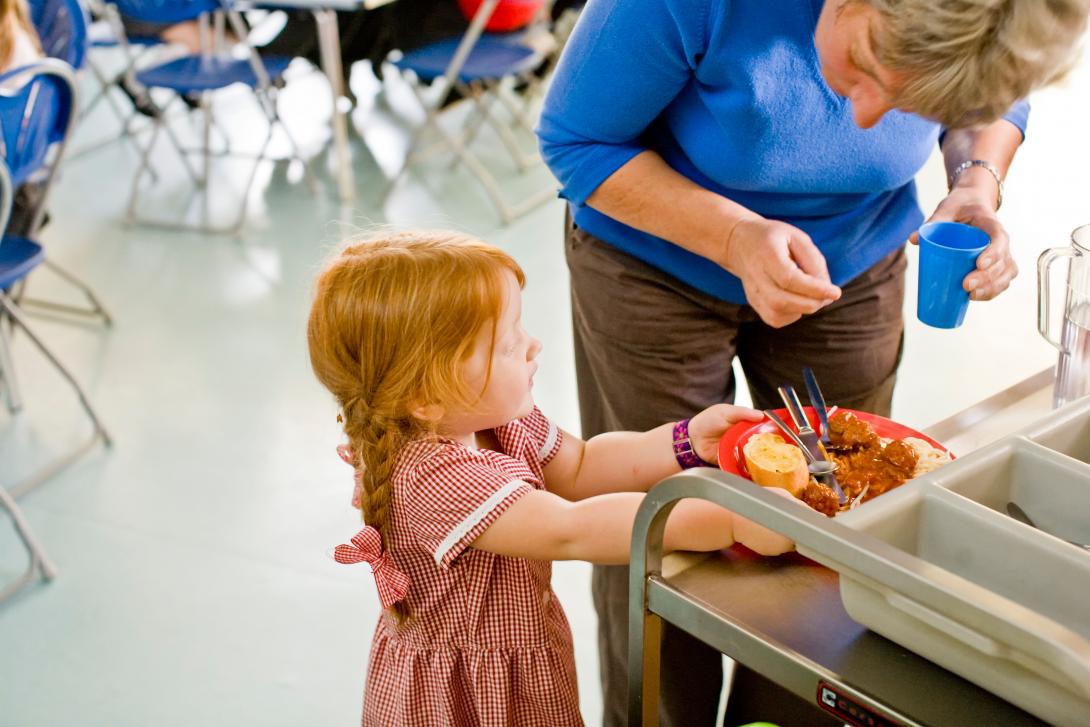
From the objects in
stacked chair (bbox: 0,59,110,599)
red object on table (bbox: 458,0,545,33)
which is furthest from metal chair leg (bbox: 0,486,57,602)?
red object on table (bbox: 458,0,545,33)

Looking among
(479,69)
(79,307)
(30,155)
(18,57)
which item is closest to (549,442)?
(30,155)

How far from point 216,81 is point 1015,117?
3222mm

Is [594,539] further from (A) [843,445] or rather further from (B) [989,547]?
(B) [989,547]

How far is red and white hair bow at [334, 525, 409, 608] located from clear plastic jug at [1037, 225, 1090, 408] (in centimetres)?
83

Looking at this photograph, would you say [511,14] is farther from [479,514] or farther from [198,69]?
[479,514]

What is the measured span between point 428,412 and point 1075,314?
2.53 ft

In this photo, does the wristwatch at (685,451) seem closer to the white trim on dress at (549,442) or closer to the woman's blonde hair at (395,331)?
the white trim on dress at (549,442)

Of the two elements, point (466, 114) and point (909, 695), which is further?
point (466, 114)

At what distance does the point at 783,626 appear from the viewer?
1.04 m

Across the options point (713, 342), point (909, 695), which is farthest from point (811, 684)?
point (713, 342)

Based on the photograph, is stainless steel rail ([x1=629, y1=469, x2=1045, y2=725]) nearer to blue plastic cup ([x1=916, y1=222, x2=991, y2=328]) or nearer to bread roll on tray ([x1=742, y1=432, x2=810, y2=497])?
bread roll on tray ([x1=742, y1=432, x2=810, y2=497])

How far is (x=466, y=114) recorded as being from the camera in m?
5.73

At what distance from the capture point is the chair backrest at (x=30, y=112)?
8.50ft

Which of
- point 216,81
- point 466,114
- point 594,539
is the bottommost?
point 466,114
